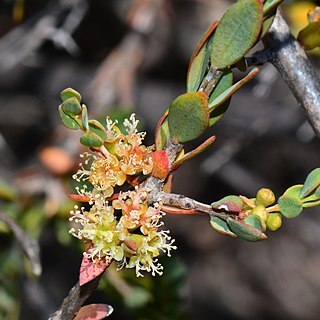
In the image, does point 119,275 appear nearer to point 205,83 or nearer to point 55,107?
point 205,83

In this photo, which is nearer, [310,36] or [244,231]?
[244,231]

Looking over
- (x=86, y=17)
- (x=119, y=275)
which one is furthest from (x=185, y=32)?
(x=119, y=275)

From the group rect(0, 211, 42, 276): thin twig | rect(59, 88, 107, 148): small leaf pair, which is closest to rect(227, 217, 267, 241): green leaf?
rect(59, 88, 107, 148): small leaf pair

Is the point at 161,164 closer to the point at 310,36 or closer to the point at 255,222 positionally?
the point at 255,222

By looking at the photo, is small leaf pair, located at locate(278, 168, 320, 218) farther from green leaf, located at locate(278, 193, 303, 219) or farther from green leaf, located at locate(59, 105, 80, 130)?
green leaf, located at locate(59, 105, 80, 130)

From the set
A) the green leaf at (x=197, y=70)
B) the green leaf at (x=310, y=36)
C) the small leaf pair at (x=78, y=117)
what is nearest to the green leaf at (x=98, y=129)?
the small leaf pair at (x=78, y=117)

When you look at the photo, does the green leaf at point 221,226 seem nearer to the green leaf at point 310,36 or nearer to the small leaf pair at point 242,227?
the small leaf pair at point 242,227

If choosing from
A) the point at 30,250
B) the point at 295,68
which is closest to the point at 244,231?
the point at 295,68
